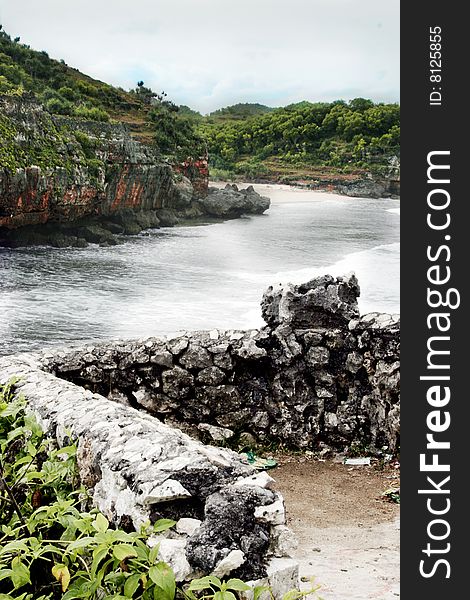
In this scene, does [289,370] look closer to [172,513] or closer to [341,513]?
[341,513]

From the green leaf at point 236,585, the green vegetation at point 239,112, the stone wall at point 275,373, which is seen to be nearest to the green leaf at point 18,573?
the green leaf at point 236,585

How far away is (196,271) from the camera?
5.92m

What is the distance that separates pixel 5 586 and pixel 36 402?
0.88m

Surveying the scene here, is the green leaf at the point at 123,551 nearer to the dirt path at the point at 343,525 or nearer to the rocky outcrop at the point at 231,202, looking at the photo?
the dirt path at the point at 343,525

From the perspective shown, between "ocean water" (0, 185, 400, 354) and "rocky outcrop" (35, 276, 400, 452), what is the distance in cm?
139

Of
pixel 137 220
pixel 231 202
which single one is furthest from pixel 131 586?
pixel 231 202

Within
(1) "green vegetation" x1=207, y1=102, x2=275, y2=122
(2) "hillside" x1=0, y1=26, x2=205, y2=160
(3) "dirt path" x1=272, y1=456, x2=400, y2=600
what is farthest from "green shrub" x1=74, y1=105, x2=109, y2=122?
(3) "dirt path" x1=272, y1=456, x2=400, y2=600

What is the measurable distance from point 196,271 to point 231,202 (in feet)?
2.64

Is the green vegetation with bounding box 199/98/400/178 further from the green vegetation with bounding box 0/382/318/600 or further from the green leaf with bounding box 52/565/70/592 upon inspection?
the green leaf with bounding box 52/565/70/592

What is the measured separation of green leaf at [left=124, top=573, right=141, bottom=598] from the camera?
1339 millimetres

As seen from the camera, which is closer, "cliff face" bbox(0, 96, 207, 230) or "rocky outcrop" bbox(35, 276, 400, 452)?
"rocky outcrop" bbox(35, 276, 400, 452)

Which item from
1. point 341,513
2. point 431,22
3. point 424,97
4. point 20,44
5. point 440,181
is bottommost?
point 341,513

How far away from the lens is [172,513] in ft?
5.11

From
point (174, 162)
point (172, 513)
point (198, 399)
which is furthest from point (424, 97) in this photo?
point (174, 162)
